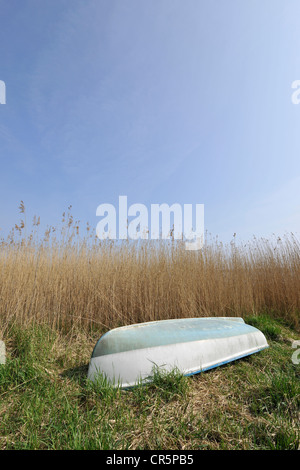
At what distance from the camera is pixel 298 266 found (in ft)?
17.2

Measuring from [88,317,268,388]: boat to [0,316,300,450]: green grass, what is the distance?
3.2 inches

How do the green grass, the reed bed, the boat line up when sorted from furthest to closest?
the reed bed < the boat < the green grass

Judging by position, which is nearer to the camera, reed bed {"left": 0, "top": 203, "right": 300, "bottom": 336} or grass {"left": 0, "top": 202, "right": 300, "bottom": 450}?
grass {"left": 0, "top": 202, "right": 300, "bottom": 450}

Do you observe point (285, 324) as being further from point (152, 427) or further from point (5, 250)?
point (5, 250)

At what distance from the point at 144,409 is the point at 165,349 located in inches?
22.1

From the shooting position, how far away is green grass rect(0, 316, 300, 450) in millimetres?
1396

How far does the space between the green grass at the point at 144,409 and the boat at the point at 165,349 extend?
0.27 ft

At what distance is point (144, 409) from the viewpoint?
163 cm

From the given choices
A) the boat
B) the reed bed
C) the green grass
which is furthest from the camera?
the reed bed

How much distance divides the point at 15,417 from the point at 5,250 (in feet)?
9.64

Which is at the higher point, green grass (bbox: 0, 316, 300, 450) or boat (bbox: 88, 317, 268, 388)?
boat (bbox: 88, 317, 268, 388)

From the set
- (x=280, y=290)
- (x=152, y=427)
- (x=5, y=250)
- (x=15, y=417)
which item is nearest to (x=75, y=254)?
(x=5, y=250)

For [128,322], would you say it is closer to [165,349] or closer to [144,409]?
[165,349]

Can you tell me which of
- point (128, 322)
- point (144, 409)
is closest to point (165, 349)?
point (144, 409)
